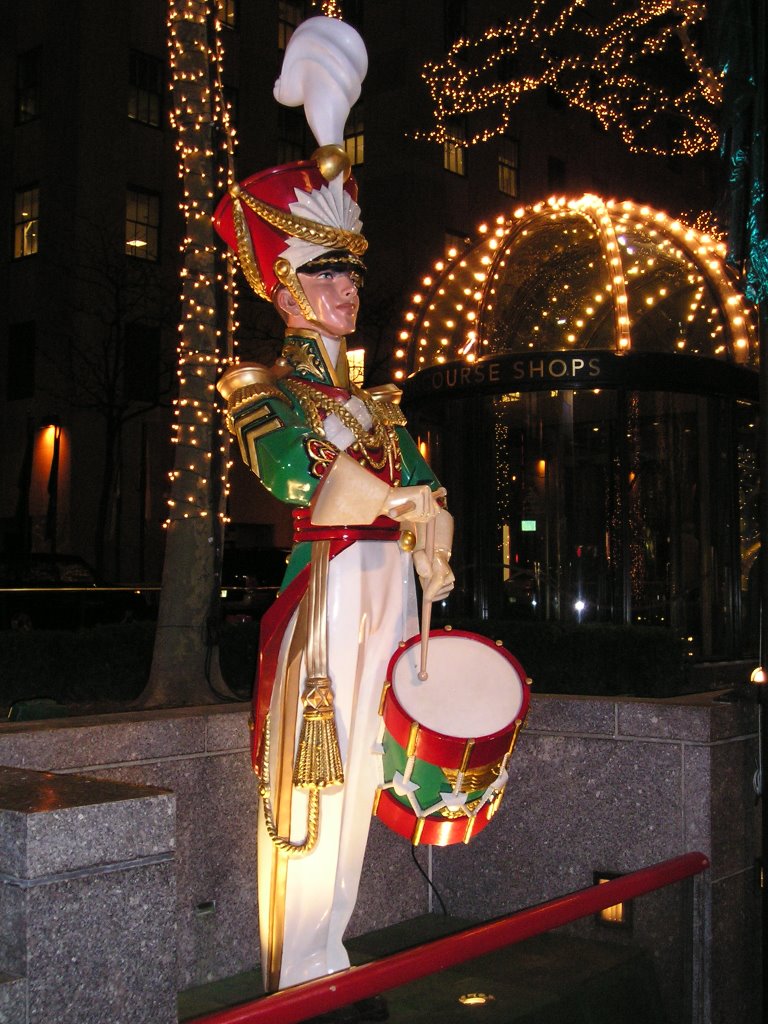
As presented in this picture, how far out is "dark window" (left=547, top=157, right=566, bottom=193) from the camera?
3244cm

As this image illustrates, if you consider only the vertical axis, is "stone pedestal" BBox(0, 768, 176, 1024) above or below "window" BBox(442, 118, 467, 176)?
below

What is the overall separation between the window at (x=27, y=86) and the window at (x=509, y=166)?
11314 millimetres

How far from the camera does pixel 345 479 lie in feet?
12.7

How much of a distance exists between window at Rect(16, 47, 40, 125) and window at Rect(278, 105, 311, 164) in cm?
532

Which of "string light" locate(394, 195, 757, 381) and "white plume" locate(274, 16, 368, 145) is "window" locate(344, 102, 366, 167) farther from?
"white plume" locate(274, 16, 368, 145)

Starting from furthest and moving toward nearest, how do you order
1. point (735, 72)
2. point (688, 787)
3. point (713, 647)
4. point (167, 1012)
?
point (713, 647) < point (688, 787) < point (735, 72) < point (167, 1012)

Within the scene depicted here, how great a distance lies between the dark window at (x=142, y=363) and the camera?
24.4m

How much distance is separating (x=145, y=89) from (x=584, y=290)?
16851mm

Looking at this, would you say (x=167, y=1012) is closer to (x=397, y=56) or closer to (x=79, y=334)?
(x=79, y=334)

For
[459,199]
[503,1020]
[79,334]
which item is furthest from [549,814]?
[459,199]

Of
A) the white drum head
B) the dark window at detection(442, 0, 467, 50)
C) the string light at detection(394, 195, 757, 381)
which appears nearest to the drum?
the white drum head

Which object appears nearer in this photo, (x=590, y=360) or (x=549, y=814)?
(x=549, y=814)

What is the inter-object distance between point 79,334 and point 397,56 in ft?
33.5

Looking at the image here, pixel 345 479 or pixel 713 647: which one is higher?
pixel 345 479
